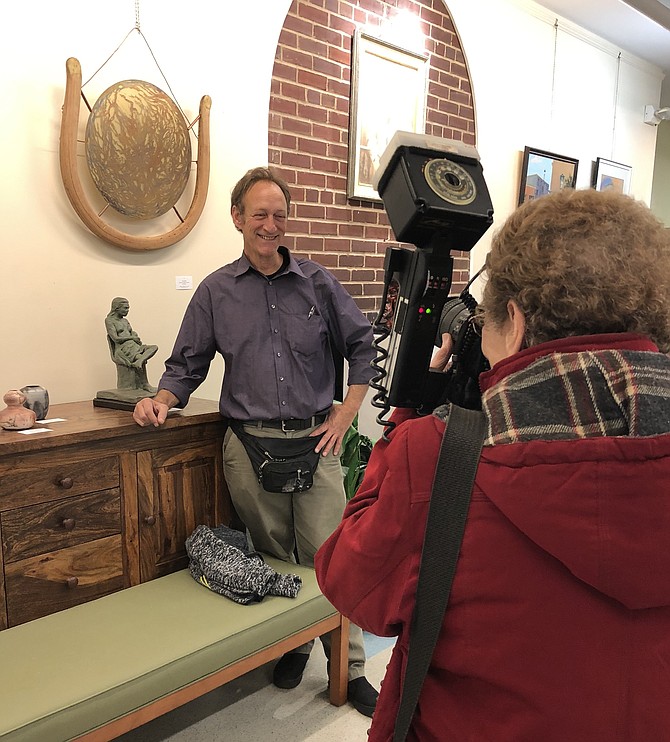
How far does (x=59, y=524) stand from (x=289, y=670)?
94 cm

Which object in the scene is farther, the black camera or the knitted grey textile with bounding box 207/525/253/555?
the knitted grey textile with bounding box 207/525/253/555

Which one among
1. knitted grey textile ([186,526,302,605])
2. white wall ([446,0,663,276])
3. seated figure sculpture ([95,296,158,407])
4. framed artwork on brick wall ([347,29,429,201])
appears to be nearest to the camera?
knitted grey textile ([186,526,302,605])

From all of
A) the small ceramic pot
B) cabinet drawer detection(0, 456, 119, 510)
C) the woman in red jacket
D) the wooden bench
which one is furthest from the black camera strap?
the small ceramic pot

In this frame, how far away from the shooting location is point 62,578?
6.06 ft

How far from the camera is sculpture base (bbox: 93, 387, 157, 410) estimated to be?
2.08 meters

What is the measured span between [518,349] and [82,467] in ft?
4.69

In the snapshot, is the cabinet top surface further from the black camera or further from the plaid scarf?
the plaid scarf

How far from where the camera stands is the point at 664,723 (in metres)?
0.73

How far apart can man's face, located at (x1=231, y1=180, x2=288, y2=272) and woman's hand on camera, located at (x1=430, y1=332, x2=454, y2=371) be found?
111 cm

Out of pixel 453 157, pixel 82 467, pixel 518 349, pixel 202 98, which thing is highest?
pixel 202 98

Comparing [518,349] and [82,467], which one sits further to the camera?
[82,467]

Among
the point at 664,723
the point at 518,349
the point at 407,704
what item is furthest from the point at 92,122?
the point at 664,723

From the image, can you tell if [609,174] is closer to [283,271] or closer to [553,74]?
[553,74]

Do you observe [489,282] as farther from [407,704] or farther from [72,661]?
[72,661]
